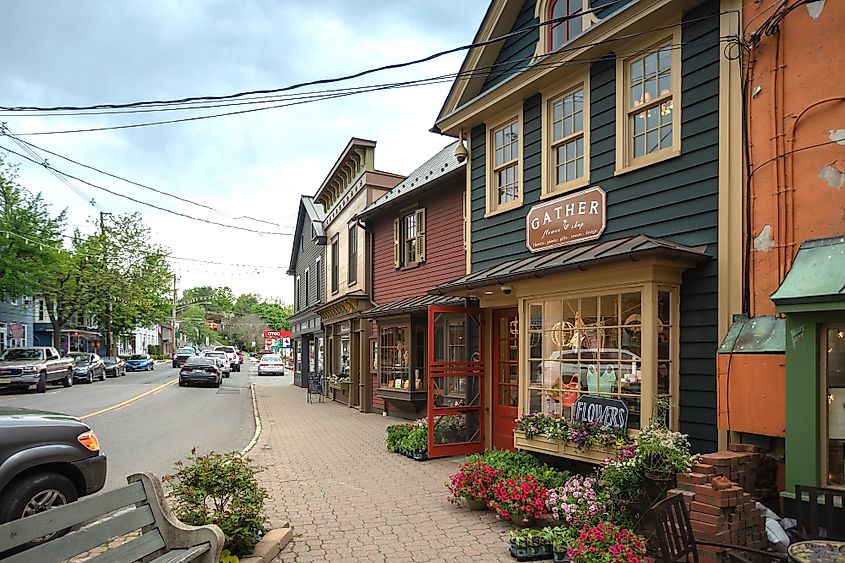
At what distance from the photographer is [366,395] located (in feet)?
58.1

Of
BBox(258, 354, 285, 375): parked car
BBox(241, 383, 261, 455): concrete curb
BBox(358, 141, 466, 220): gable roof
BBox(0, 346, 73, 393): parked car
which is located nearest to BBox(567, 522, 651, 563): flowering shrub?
BBox(241, 383, 261, 455): concrete curb

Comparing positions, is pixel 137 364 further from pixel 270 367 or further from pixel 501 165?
pixel 501 165

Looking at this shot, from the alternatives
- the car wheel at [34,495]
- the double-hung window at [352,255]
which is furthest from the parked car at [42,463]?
the double-hung window at [352,255]

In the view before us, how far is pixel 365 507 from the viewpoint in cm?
716

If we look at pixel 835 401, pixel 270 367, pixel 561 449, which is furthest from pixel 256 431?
pixel 270 367

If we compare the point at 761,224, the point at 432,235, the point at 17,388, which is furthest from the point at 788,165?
the point at 17,388

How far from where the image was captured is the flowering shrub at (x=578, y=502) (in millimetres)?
5727

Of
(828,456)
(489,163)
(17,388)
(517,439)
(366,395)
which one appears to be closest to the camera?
(828,456)

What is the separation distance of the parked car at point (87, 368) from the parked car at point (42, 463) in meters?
28.5

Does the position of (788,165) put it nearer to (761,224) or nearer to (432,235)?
(761,224)

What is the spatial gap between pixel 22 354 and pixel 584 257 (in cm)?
2657

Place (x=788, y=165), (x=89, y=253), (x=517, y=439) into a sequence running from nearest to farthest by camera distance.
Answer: (x=788, y=165), (x=517, y=439), (x=89, y=253)

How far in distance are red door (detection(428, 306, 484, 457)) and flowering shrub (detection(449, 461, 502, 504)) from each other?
264cm

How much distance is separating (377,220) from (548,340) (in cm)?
1096
